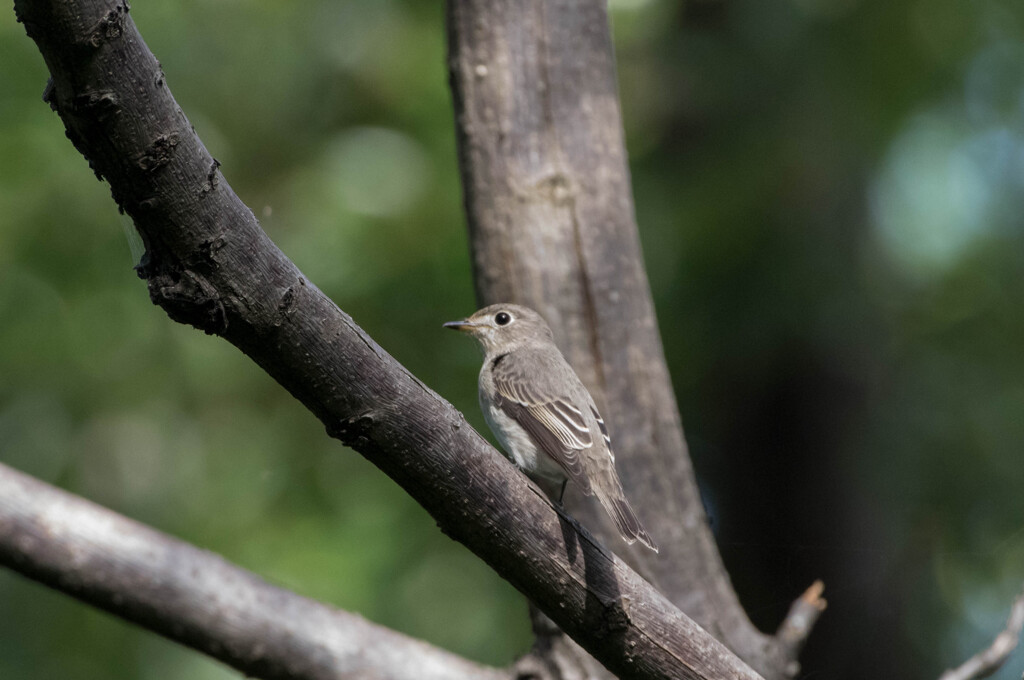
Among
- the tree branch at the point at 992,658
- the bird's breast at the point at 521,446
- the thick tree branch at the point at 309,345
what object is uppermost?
Answer: the thick tree branch at the point at 309,345

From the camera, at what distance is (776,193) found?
6504 mm

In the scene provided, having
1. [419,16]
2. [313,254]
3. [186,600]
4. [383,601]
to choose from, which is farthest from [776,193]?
[186,600]

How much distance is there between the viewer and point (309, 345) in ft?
7.24

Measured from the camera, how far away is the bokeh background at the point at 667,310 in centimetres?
527

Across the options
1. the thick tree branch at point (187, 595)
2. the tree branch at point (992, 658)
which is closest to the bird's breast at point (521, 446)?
the thick tree branch at point (187, 595)

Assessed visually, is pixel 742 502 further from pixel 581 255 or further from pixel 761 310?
pixel 581 255

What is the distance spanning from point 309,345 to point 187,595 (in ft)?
4.60

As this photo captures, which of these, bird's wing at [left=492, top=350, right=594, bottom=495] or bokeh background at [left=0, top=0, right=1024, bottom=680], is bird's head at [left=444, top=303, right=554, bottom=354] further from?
bokeh background at [left=0, top=0, right=1024, bottom=680]

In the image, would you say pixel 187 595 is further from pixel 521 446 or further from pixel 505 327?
pixel 505 327

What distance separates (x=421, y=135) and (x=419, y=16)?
980 mm

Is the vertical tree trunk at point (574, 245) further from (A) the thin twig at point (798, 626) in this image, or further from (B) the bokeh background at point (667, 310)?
(B) the bokeh background at point (667, 310)

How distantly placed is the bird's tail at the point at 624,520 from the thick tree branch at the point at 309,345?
20.3 inches

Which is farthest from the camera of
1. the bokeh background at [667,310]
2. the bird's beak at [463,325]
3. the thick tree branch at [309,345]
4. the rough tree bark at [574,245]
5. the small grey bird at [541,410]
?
the bokeh background at [667,310]

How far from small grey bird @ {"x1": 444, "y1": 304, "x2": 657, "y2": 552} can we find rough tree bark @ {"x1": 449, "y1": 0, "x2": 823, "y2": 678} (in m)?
0.13
